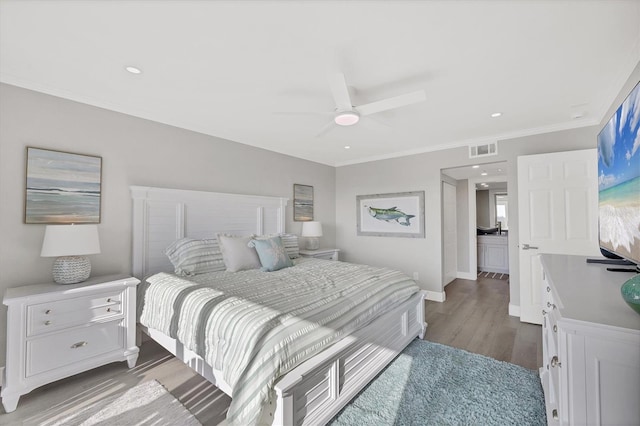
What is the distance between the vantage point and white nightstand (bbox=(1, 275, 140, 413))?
1.92 m

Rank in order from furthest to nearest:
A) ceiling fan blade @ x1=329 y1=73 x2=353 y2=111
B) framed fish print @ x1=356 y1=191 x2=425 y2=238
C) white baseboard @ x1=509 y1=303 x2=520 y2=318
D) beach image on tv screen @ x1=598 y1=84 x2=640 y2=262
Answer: framed fish print @ x1=356 y1=191 x2=425 y2=238 < white baseboard @ x1=509 y1=303 x2=520 y2=318 < ceiling fan blade @ x1=329 y1=73 x2=353 y2=111 < beach image on tv screen @ x1=598 y1=84 x2=640 y2=262

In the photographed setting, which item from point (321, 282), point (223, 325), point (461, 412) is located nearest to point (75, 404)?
point (223, 325)

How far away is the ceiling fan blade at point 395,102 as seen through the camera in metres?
2.05

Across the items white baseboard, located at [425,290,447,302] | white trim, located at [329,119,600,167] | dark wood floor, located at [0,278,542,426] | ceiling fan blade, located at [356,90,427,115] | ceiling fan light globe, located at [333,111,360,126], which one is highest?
white trim, located at [329,119,600,167]

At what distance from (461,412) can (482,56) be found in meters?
2.48

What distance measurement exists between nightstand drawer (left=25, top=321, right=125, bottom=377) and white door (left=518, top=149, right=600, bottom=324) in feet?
14.7

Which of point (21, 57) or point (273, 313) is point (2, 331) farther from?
point (273, 313)

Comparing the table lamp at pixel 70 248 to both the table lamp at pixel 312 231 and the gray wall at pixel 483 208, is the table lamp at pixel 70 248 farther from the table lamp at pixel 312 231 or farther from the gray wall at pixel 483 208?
the gray wall at pixel 483 208

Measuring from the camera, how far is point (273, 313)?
5.49 ft

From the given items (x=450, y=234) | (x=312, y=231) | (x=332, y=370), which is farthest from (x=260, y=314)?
(x=450, y=234)

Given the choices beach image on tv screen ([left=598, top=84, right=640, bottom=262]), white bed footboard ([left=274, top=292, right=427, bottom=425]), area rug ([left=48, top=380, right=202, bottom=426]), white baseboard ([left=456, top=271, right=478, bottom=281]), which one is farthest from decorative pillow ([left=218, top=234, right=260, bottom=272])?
white baseboard ([left=456, top=271, right=478, bottom=281])

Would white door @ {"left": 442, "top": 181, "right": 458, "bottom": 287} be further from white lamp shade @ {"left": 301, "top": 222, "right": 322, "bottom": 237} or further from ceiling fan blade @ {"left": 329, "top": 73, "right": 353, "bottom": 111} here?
ceiling fan blade @ {"left": 329, "top": 73, "right": 353, "bottom": 111}

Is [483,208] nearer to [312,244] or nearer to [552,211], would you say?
[552,211]

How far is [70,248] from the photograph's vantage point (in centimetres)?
215
